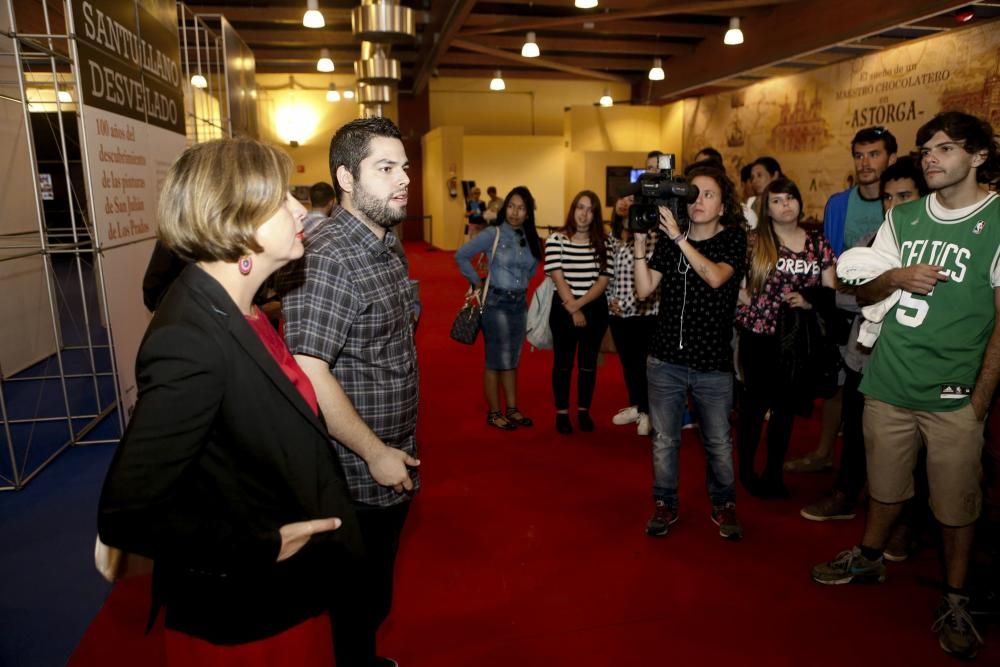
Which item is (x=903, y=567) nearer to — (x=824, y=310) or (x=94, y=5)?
(x=824, y=310)

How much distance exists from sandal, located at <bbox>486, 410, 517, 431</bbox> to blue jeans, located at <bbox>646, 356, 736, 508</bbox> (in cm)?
149

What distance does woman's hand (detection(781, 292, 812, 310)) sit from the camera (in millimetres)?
3012

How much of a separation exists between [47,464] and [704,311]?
3.79 meters

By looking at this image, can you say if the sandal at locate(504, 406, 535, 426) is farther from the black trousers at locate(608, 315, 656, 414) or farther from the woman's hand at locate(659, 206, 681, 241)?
the woman's hand at locate(659, 206, 681, 241)

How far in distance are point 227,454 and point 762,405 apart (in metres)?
2.75

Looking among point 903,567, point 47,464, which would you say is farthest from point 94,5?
point 903,567

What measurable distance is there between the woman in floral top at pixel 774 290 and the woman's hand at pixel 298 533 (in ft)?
8.26

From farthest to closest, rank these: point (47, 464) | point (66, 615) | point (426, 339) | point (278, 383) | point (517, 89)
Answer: point (517, 89)
point (426, 339)
point (47, 464)
point (66, 615)
point (278, 383)

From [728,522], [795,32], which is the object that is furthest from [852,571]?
[795,32]

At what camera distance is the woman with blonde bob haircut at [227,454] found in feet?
3.15

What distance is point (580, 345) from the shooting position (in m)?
4.31

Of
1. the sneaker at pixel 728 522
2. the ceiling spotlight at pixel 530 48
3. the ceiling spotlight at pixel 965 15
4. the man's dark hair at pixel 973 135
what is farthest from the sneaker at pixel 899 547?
the ceiling spotlight at pixel 530 48

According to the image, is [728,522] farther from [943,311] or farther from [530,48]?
[530,48]

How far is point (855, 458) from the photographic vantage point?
3.05 metres
